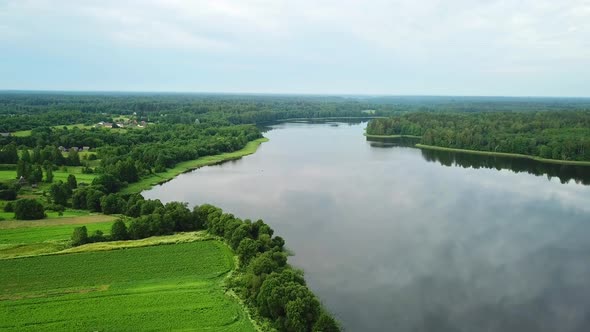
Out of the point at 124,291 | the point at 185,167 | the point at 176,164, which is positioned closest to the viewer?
the point at 124,291

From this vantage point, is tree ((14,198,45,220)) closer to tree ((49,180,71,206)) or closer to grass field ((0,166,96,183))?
tree ((49,180,71,206))

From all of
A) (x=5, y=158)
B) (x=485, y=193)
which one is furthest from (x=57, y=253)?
(x=485, y=193)

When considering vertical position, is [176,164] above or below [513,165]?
above

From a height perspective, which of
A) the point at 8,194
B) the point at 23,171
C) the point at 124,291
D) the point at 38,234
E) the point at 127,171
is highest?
the point at 23,171

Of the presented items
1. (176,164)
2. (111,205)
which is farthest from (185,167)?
(111,205)

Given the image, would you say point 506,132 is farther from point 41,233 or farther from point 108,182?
point 41,233

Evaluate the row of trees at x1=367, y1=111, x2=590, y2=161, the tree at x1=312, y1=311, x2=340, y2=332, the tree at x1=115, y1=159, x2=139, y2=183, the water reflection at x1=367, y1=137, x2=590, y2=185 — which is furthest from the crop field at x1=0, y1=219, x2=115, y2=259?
the row of trees at x1=367, y1=111, x2=590, y2=161

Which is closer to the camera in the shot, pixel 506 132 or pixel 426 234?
pixel 426 234
